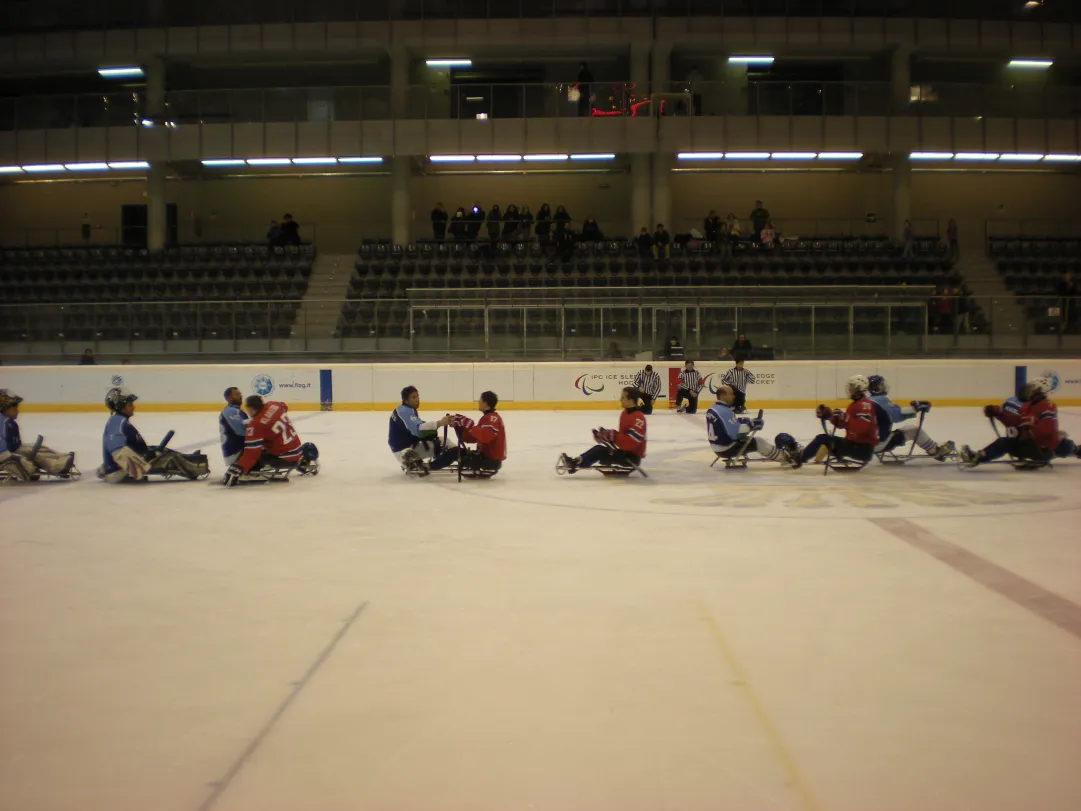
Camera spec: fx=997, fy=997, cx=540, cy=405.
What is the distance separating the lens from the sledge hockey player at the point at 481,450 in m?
11.8

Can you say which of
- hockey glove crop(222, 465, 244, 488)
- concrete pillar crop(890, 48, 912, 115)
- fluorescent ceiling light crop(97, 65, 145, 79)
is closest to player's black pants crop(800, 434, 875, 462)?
hockey glove crop(222, 465, 244, 488)

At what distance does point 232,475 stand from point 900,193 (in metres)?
28.9

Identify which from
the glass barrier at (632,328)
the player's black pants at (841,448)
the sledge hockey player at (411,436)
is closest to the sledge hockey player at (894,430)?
the player's black pants at (841,448)

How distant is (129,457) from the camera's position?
11711 millimetres

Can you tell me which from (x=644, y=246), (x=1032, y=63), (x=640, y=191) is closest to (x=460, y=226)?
(x=644, y=246)

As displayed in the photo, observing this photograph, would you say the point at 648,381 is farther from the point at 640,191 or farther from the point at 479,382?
the point at 640,191

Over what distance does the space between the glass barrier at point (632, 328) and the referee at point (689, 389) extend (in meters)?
0.94

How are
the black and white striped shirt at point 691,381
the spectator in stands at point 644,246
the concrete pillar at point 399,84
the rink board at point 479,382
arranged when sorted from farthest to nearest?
the concrete pillar at point 399,84 → the spectator in stands at point 644,246 → the rink board at point 479,382 → the black and white striped shirt at point 691,381

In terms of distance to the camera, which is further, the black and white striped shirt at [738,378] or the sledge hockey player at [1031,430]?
the black and white striped shirt at [738,378]

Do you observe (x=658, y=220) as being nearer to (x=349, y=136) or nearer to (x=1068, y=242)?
(x=349, y=136)

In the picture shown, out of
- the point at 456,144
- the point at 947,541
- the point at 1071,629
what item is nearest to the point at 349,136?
the point at 456,144

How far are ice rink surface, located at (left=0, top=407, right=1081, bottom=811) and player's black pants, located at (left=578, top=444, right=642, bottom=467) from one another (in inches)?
83.9

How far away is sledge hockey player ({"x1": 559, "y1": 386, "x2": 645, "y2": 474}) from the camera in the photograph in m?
12.0

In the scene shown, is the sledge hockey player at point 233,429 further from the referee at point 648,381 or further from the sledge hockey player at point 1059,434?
the referee at point 648,381
